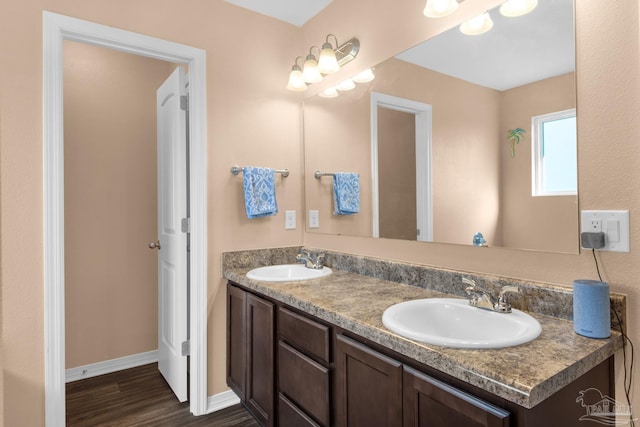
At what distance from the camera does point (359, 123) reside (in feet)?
6.74

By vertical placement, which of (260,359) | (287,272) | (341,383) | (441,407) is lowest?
(260,359)

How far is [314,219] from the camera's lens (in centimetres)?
236

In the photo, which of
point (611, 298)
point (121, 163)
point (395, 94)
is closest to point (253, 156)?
point (395, 94)

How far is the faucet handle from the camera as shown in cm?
118

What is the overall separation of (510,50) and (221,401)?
233 centimetres

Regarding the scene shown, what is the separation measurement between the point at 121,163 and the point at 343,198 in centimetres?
178

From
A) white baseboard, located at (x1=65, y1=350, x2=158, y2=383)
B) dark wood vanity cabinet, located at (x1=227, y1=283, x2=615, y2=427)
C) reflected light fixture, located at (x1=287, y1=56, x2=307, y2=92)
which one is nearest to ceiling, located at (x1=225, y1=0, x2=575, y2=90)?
reflected light fixture, located at (x1=287, y1=56, x2=307, y2=92)

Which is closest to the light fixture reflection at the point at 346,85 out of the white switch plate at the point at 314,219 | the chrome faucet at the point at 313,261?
the white switch plate at the point at 314,219

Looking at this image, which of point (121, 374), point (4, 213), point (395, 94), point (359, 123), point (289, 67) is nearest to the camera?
point (4, 213)

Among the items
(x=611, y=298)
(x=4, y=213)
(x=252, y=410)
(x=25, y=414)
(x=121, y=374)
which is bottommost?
(x=121, y=374)

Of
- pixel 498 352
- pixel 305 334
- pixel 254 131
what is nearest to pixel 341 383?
pixel 305 334

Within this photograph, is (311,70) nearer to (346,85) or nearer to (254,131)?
(346,85)

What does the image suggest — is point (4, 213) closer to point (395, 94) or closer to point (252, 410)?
point (252, 410)

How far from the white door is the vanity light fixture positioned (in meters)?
0.70
